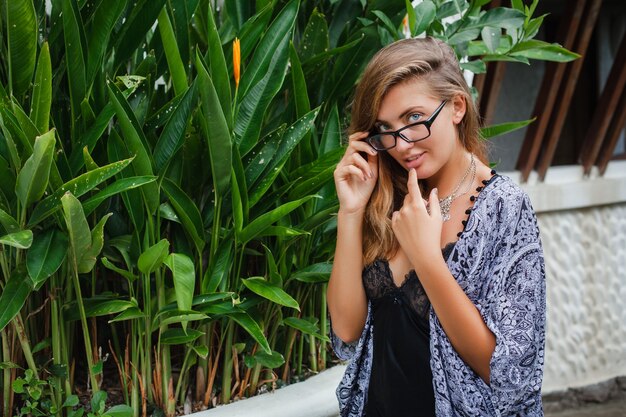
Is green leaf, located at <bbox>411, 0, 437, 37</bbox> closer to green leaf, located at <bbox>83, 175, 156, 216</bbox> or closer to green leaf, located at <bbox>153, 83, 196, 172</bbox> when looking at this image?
green leaf, located at <bbox>153, 83, 196, 172</bbox>

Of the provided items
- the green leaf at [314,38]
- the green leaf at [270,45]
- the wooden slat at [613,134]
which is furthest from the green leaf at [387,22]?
the wooden slat at [613,134]

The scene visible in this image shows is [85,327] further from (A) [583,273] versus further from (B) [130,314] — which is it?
(A) [583,273]

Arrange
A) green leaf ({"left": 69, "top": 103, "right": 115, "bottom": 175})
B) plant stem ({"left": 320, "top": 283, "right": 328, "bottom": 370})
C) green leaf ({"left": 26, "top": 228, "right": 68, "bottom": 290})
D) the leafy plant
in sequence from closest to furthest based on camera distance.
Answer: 1. green leaf ({"left": 26, "top": 228, "right": 68, "bottom": 290})
2. the leafy plant
3. green leaf ({"left": 69, "top": 103, "right": 115, "bottom": 175})
4. plant stem ({"left": 320, "top": 283, "right": 328, "bottom": 370})

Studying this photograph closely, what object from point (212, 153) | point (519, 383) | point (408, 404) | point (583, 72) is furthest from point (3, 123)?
point (583, 72)

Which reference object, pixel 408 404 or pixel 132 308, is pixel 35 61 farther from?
pixel 408 404

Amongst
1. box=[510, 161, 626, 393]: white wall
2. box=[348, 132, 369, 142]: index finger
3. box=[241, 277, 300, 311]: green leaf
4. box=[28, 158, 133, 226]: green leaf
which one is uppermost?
box=[348, 132, 369, 142]: index finger

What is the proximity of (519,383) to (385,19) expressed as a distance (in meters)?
1.48

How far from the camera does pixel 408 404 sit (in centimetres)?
175

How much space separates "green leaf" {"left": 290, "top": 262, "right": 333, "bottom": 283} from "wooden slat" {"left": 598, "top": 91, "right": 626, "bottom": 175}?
103 inches

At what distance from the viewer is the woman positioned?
5.29 ft

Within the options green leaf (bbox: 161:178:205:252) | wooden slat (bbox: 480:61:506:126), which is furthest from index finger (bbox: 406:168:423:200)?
wooden slat (bbox: 480:61:506:126)

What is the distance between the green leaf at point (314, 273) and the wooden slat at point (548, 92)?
7.20ft

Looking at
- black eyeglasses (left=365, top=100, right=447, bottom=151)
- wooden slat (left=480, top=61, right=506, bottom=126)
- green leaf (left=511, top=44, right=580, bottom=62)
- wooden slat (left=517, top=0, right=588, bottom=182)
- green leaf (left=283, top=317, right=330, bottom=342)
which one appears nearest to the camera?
black eyeglasses (left=365, top=100, right=447, bottom=151)

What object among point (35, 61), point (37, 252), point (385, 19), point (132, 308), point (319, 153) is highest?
point (385, 19)
